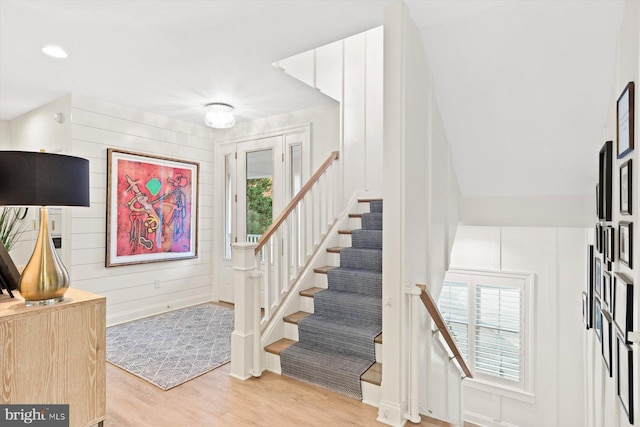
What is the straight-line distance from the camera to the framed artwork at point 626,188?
5.46 ft

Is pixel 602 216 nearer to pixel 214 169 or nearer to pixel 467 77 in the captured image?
pixel 467 77

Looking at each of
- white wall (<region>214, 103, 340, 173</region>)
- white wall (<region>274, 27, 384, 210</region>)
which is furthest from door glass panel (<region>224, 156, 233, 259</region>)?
white wall (<region>274, 27, 384, 210</region>)

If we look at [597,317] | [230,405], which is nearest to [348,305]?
[230,405]

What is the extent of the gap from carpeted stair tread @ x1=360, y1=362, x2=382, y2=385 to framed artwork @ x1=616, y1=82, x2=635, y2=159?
1971mm

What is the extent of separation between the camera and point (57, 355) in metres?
1.83

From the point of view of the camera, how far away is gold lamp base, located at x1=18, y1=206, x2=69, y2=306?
175 cm

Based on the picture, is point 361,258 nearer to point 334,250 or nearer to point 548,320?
point 334,250

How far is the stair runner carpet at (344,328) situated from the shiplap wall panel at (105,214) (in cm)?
256

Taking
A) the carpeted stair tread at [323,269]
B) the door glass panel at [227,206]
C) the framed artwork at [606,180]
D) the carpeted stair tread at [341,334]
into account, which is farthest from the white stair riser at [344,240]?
the framed artwork at [606,180]

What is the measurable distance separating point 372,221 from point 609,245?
6.83ft

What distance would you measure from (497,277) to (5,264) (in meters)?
4.53

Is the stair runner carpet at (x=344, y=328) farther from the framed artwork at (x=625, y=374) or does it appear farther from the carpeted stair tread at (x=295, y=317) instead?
the framed artwork at (x=625, y=374)

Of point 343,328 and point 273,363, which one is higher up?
point 343,328

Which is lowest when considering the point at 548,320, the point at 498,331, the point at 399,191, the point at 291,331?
the point at 498,331
